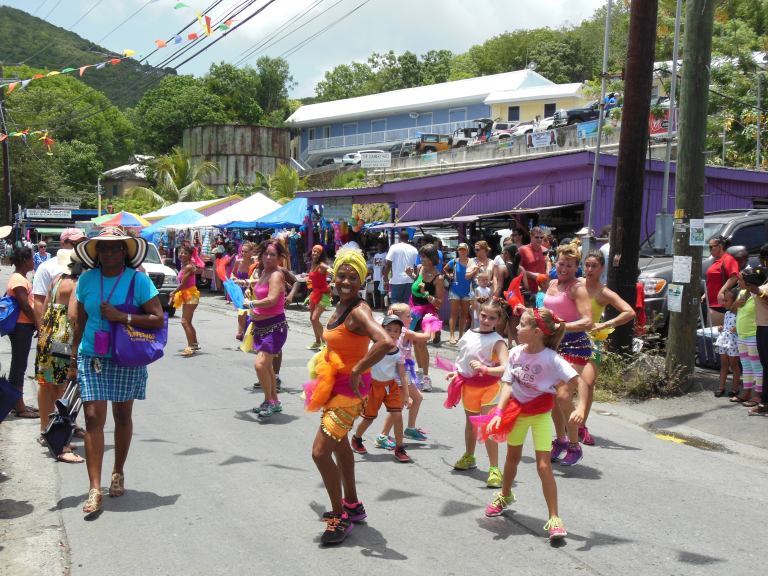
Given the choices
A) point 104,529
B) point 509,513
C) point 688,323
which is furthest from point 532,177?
point 104,529

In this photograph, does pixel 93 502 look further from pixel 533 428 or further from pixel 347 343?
pixel 533 428

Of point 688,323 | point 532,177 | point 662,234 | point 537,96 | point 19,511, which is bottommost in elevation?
point 19,511

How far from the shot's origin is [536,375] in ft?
14.7

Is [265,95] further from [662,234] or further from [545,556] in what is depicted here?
[545,556]

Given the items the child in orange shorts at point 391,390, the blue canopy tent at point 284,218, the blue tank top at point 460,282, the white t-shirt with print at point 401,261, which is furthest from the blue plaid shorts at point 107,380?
the blue canopy tent at point 284,218

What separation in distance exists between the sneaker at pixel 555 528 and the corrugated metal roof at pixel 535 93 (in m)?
40.6

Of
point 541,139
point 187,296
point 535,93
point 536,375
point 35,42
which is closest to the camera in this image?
point 536,375

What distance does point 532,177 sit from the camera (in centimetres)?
1512

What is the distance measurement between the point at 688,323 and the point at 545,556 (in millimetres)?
5181

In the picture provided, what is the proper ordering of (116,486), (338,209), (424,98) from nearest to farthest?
1. (116,486)
2. (338,209)
3. (424,98)

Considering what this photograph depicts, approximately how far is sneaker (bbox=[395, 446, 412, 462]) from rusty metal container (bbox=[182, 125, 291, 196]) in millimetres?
43219

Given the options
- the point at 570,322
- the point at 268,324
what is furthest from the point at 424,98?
the point at 570,322

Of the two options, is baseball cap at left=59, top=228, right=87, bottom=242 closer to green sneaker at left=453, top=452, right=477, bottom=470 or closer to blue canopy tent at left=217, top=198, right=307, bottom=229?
green sneaker at left=453, top=452, right=477, bottom=470

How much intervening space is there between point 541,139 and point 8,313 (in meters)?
18.2
